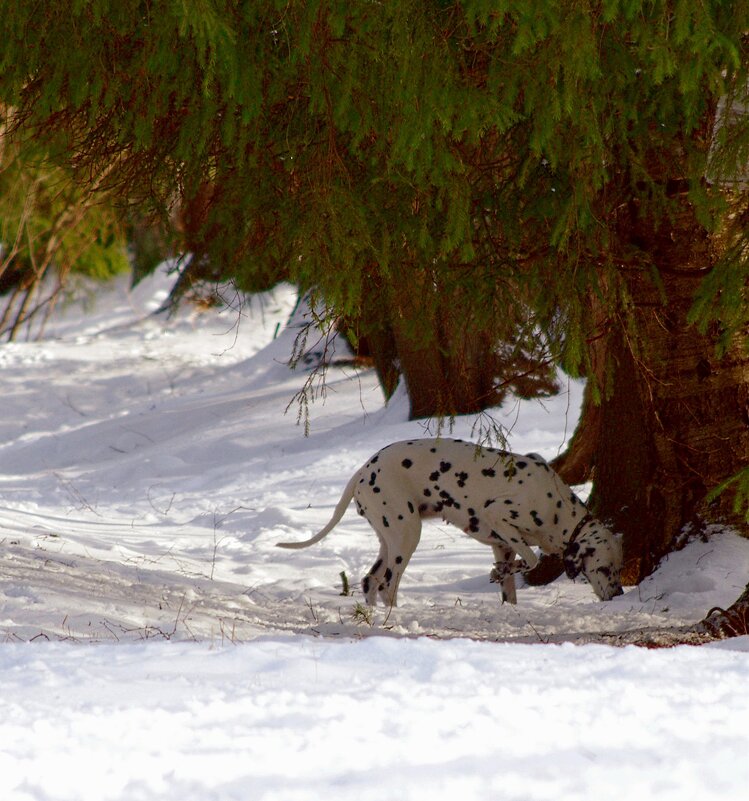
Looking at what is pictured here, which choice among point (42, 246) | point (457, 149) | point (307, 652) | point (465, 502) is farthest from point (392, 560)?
point (42, 246)

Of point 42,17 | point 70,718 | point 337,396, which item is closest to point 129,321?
point 337,396

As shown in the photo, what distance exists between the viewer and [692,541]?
24.6ft

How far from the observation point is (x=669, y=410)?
7465 millimetres

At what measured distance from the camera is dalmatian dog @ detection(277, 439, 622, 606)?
792 cm

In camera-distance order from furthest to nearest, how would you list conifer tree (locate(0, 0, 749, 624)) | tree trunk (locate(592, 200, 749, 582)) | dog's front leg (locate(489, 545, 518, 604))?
dog's front leg (locate(489, 545, 518, 604)) → tree trunk (locate(592, 200, 749, 582)) → conifer tree (locate(0, 0, 749, 624))

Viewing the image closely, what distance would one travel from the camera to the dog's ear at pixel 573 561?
7.74 m

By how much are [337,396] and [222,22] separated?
40.3ft

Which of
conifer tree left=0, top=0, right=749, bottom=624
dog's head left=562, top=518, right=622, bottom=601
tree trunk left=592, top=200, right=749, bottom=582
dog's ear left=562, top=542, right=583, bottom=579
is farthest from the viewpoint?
dog's ear left=562, top=542, right=583, bottom=579

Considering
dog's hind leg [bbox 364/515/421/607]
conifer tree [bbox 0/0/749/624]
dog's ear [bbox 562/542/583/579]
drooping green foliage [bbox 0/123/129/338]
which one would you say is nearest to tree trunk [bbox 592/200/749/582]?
conifer tree [bbox 0/0/749/624]

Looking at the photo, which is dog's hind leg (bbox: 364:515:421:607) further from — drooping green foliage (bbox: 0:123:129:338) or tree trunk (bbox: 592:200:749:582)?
drooping green foliage (bbox: 0:123:129:338)

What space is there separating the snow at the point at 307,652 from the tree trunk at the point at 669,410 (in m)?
0.34

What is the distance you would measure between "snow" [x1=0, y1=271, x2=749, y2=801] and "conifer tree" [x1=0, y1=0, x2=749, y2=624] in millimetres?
777

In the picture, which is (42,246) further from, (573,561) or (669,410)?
(669,410)

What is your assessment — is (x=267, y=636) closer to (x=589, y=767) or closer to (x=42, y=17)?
(x=589, y=767)
